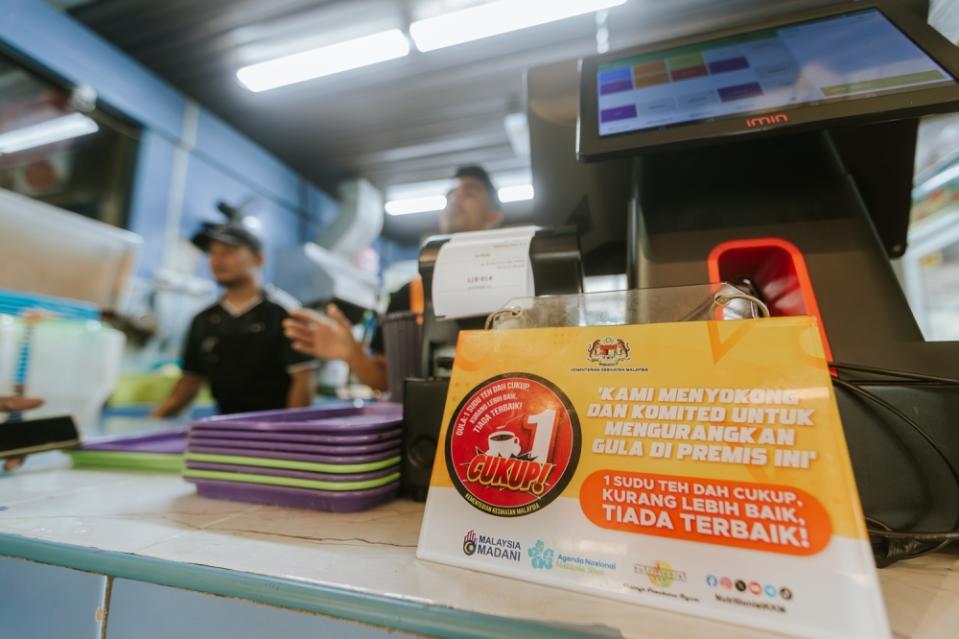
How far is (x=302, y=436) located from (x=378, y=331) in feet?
3.26

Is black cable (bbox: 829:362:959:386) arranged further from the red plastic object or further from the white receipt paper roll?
the white receipt paper roll

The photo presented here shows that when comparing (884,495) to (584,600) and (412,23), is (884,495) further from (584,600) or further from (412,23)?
(412,23)

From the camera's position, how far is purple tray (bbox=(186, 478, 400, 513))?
48cm

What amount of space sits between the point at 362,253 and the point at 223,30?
8.04 ft

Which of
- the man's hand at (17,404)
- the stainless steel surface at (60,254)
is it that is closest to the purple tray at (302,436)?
the man's hand at (17,404)

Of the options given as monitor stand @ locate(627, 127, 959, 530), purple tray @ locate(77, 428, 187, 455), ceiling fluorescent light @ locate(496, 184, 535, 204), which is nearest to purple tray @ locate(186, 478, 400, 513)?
purple tray @ locate(77, 428, 187, 455)

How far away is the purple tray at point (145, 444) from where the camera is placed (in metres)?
0.75

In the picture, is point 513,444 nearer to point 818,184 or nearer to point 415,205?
point 818,184

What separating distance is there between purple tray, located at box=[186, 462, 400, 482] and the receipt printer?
0.04 metres

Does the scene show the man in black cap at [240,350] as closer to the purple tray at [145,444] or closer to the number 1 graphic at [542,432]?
the purple tray at [145,444]

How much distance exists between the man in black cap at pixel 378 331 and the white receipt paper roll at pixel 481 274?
0.47m

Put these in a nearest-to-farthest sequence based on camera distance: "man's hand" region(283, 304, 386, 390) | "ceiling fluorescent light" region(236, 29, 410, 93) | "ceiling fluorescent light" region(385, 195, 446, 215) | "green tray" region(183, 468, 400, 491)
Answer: "green tray" region(183, 468, 400, 491) → "man's hand" region(283, 304, 386, 390) → "ceiling fluorescent light" region(236, 29, 410, 93) → "ceiling fluorescent light" region(385, 195, 446, 215)

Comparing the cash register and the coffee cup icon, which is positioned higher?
the cash register

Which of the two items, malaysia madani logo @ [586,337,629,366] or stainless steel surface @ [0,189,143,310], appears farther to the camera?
stainless steel surface @ [0,189,143,310]
